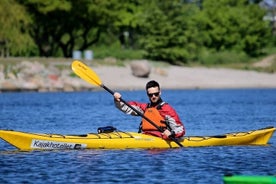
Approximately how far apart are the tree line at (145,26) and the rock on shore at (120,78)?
447 cm

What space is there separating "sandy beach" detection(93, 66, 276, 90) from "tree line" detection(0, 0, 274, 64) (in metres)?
4.38

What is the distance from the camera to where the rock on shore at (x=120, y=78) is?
58500mm

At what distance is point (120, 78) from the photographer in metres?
61.0

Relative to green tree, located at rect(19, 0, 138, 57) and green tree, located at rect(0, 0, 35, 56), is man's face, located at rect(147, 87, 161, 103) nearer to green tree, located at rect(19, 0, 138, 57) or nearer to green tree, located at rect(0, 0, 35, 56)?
green tree, located at rect(0, 0, 35, 56)

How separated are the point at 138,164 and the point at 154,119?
7.99 feet

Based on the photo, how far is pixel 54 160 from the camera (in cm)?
1906

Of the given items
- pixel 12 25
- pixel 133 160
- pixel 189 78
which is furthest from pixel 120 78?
pixel 133 160

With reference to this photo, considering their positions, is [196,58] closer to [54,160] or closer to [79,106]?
[79,106]

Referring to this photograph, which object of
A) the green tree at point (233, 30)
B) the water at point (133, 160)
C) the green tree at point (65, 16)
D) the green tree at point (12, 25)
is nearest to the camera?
the water at point (133, 160)

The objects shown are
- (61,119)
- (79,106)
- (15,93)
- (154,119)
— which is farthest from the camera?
(15,93)

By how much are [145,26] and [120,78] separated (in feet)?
→ 34.1

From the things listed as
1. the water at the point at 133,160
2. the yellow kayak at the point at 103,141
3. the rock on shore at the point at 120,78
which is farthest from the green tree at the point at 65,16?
the yellow kayak at the point at 103,141

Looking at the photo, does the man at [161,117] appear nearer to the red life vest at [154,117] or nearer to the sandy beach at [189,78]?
the red life vest at [154,117]

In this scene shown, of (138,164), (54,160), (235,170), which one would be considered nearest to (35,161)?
(54,160)
